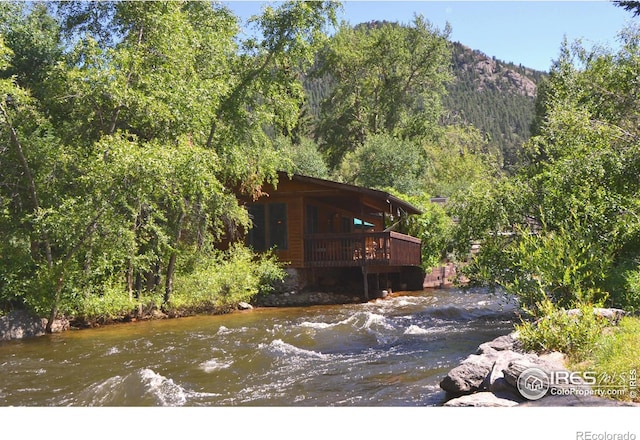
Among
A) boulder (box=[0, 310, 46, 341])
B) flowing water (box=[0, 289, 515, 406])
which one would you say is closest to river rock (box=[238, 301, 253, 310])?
flowing water (box=[0, 289, 515, 406])

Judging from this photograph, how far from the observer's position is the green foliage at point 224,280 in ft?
51.6

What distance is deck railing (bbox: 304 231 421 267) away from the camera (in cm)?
1866

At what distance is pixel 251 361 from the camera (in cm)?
878

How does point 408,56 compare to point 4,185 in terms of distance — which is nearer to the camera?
point 4,185

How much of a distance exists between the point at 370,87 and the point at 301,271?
24597 millimetres

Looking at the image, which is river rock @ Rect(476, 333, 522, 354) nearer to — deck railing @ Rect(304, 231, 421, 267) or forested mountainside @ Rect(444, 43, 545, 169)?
deck railing @ Rect(304, 231, 421, 267)

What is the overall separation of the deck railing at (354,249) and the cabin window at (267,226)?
3.26 ft

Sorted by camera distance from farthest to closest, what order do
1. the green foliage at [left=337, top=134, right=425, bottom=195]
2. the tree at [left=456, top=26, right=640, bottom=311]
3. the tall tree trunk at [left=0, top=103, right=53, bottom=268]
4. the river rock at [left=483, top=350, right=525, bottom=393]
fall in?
the green foliage at [left=337, top=134, right=425, bottom=195], the tall tree trunk at [left=0, top=103, right=53, bottom=268], the tree at [left=456, top=26, right=640, bottom=311], the river rock at [left=483, top=350, right=525, bottom=393]

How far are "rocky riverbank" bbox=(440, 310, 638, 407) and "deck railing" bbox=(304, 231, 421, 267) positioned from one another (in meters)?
11.7

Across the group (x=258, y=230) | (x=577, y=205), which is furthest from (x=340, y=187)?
(x=577, y=205)

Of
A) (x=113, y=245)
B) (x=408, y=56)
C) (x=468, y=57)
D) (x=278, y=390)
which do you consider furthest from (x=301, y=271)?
(x=468, y=57)

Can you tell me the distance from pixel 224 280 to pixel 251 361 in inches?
301

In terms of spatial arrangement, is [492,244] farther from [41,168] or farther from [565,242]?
[41,168]

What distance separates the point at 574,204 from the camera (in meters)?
10.4
